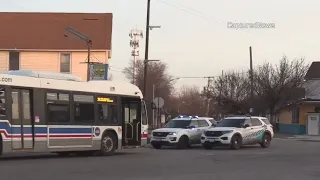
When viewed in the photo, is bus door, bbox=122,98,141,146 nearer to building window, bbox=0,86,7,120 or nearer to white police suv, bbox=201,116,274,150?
white police suv, bbox=201,116,274,150

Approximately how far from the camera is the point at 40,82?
60.3 ft

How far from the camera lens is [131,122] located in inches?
883

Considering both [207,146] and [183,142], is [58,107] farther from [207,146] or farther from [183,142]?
[207,146]

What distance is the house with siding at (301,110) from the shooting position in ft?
168

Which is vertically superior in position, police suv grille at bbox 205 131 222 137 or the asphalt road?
police suv grille at bbox 205 131 222 137

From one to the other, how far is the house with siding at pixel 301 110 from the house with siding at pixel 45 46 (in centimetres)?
2055

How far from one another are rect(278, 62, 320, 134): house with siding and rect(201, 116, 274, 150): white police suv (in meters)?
23.2

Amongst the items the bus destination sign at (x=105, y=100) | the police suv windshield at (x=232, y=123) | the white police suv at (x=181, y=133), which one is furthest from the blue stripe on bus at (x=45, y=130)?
the police suv windshield at (x=232, y=123)

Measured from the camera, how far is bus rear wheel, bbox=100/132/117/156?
68.6ft

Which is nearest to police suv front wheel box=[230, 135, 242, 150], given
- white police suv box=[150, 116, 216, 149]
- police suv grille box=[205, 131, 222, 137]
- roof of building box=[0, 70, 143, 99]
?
police suv grille box=[205, 131, 222, 137]

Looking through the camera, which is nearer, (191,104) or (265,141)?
(265,141)

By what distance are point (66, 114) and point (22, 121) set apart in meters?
2.04

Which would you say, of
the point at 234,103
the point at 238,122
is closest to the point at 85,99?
the point at 238,122

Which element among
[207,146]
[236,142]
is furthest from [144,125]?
[236,142]
